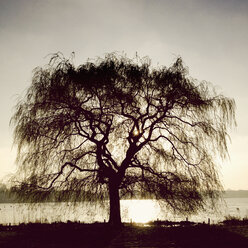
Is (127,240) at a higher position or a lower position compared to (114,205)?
lower

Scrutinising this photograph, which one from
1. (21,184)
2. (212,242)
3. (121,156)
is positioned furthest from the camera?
(121,156)

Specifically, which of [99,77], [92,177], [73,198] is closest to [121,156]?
[92,177]

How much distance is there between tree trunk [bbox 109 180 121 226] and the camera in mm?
13784

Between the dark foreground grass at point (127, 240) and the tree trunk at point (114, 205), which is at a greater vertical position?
the tree trunk at point (114, 205)

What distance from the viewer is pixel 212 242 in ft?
31.0

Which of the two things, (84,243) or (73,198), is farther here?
(73,198)

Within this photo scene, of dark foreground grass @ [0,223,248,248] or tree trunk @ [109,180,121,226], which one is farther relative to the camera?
tree trunk @ [109,180,121,226]

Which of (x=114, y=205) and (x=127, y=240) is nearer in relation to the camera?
(x=127, y=240)

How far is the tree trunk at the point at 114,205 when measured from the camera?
1378 centimetres

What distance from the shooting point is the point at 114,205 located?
13.9m

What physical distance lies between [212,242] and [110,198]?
568cm

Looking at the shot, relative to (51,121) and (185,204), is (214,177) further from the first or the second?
(51,121)

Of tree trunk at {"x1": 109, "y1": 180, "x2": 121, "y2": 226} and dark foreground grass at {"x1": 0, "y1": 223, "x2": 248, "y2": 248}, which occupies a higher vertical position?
tree trunk at {"x1": 109, "y1": 180, "x2": 121, "y2": 226}

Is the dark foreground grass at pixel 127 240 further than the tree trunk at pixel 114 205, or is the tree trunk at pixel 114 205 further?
the tree trunk at pixel 114 205
